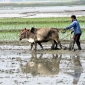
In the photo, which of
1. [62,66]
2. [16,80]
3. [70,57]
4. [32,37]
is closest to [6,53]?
[32,37]

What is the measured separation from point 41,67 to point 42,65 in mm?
386

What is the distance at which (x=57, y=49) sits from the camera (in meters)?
16.0

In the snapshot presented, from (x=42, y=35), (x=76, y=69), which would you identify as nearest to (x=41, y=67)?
(x=76, y=69)

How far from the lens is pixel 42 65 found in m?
12.1

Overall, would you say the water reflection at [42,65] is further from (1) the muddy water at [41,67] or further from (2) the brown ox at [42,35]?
(2) the brown ox at [42,35]

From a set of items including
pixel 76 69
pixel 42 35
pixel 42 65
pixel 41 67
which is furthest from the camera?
pixel 42 35

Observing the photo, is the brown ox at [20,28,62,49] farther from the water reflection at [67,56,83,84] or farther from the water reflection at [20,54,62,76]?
the water reflection at [67,56,83,84]

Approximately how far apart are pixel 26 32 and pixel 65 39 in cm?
352

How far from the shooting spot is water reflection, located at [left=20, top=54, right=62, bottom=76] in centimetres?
1105

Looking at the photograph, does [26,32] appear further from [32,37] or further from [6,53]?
[6,53]

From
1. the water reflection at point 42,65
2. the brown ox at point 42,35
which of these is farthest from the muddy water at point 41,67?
the brown ox at point 42,35

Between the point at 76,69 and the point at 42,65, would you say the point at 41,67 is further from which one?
the point at 76,69

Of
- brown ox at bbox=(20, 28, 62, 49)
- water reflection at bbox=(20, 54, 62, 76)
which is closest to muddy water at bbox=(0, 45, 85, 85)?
water reflection at bbox=(20, 54, 62, 76)

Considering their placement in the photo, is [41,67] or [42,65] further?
[42,65]
